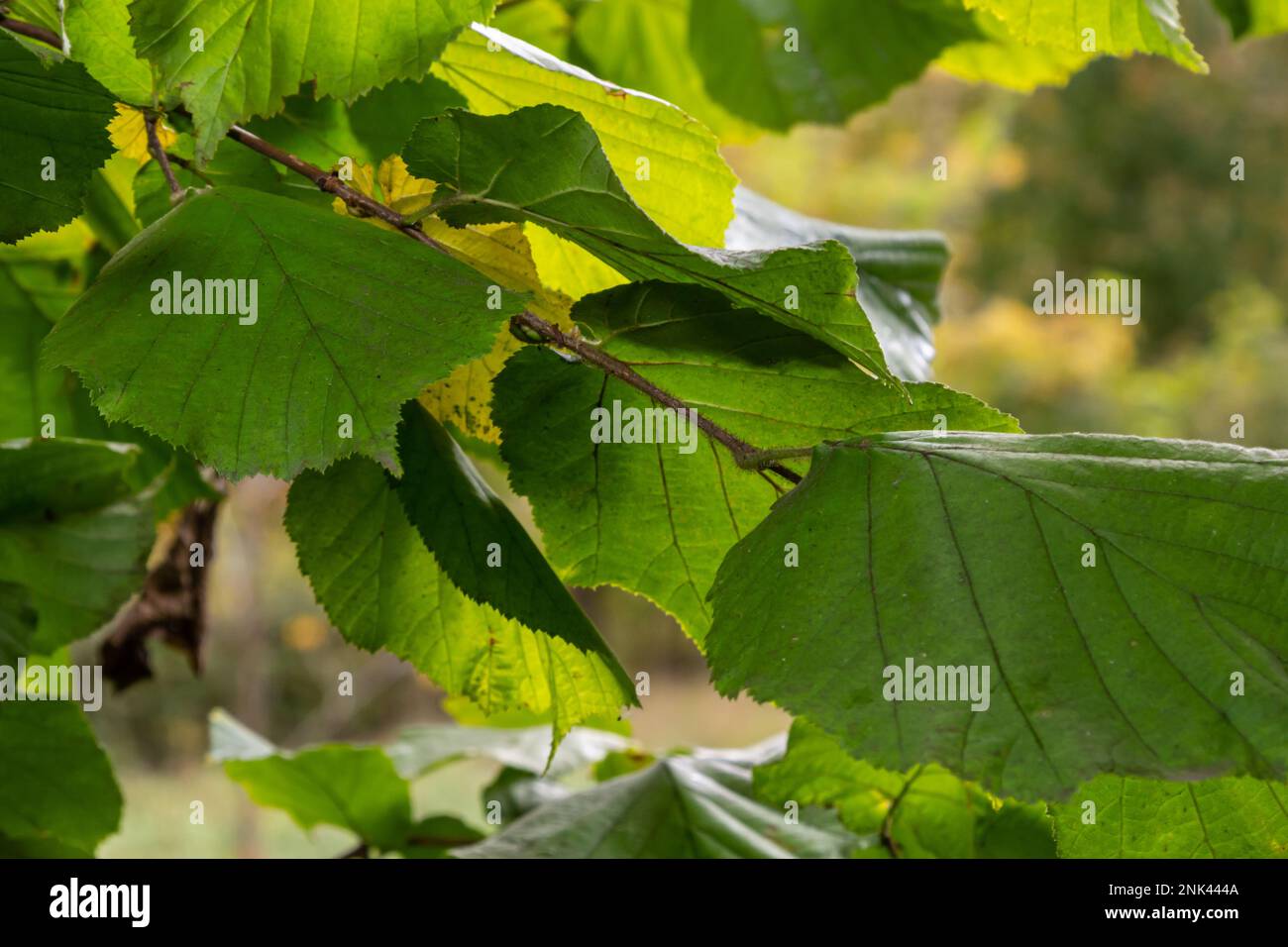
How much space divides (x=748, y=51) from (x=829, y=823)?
55 cm

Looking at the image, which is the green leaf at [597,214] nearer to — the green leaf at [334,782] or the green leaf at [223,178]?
the green leaf at [223,178]

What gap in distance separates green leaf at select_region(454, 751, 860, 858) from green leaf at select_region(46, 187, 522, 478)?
15.2 inches

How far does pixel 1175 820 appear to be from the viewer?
0.41 metres

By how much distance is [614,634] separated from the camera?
24.8 ft

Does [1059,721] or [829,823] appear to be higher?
[1059,721]

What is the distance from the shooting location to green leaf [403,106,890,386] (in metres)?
0.40

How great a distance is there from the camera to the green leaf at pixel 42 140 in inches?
16.4

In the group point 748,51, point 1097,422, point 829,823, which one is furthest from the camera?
point 1097,422

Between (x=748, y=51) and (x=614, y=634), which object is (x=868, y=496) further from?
(x=614, y=634)

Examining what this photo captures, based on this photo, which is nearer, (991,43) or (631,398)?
(631,398)

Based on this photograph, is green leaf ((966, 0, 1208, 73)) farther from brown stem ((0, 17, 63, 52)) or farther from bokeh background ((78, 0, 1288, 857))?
bokeh background ((78, 0, 1288, 857))

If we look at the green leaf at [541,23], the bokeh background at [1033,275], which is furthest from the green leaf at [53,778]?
the bokeh background at [1033,275]

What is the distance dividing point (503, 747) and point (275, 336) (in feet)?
2.13

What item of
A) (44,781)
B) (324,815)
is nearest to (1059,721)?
(44,781)
